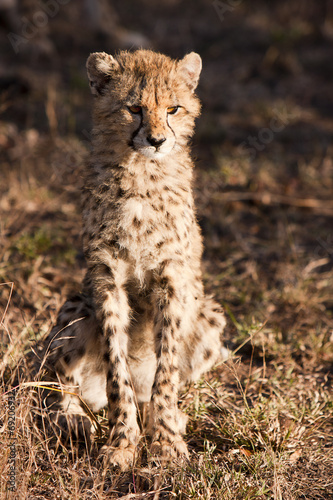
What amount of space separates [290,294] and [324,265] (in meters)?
0.82

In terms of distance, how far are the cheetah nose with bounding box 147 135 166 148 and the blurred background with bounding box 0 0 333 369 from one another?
3.05ft

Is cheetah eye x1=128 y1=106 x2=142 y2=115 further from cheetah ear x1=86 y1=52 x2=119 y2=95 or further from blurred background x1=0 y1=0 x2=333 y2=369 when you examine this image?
blurred background x1=0 y1=0 x2=333 y2=369

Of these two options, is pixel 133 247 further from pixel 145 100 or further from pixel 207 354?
pixel 207 354

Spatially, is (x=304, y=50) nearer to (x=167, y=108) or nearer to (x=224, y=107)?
(x=224, y=107)

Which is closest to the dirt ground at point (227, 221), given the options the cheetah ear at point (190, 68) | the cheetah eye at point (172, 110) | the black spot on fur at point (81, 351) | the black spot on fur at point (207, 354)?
the black spot on fur at point (207, 354)

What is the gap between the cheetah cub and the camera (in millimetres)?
2854

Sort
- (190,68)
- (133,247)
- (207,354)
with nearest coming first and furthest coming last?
(133,247) < (190,68) < (207,354)

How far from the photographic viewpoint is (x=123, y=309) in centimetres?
304

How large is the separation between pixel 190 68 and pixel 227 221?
2.70m

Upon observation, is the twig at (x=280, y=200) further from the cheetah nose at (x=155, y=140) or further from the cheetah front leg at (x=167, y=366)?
the cheetah nose at (x=155, y=140)

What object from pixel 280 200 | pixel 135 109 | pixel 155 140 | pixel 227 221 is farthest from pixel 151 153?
pixel 280 200

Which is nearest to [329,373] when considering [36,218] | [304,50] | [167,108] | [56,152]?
[167,108]

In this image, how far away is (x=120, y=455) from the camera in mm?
2771

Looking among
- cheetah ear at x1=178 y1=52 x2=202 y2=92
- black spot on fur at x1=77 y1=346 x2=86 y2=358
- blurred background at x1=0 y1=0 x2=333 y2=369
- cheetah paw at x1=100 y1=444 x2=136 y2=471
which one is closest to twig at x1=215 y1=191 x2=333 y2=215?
blurred background at x1=0 y1=0 x2=333 y2=369
